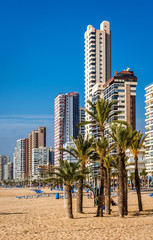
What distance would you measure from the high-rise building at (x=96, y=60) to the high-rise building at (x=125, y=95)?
17.0 metres

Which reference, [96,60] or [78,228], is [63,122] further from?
[78,228]

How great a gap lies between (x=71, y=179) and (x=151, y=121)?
7116cm

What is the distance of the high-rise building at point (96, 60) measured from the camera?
137500mm

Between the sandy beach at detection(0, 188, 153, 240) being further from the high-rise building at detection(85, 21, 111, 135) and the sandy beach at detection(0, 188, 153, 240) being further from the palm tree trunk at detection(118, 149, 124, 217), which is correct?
the high-rise building at detection(85, 21, 111, 135)

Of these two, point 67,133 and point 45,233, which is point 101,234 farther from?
point 67,133

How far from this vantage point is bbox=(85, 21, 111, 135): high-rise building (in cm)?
13750

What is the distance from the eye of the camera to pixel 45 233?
21922 millimetres

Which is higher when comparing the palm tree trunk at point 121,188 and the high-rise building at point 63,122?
the high-rise building at point 63,122

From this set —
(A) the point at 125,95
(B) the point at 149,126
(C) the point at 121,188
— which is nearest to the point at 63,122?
(A) the point at 125,95

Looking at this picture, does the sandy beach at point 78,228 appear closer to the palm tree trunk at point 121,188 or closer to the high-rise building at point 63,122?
the palm tree trunk at point 121,188

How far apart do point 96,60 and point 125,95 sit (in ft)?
84.2

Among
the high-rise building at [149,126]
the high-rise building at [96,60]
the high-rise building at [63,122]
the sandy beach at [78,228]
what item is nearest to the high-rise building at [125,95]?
the high-rise building at [96,60]


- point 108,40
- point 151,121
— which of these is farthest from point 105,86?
point 151,121

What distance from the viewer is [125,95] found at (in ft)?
387
